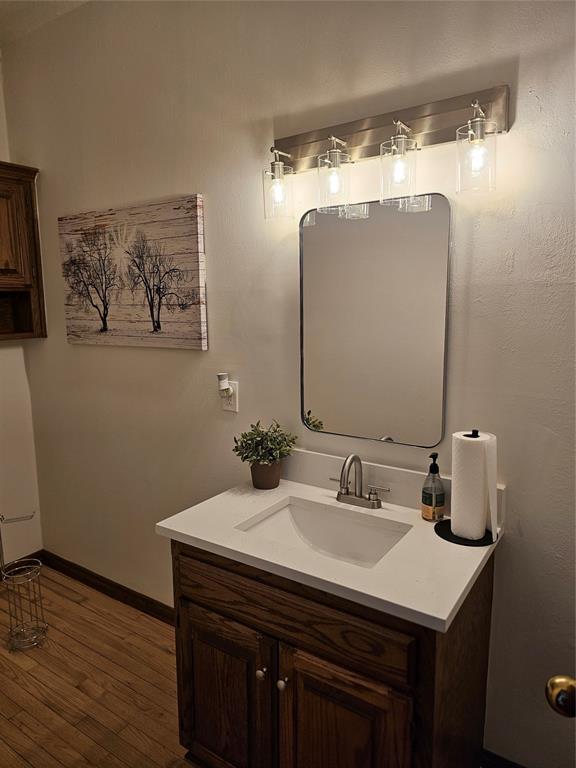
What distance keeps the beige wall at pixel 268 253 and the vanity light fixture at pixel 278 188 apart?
50mm

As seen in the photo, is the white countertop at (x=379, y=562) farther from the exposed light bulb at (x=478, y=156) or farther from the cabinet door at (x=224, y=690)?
the exposed light bulb at (x=478, y=156)

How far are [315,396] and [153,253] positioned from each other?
3.17ft

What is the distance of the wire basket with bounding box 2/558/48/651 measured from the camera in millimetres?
2482

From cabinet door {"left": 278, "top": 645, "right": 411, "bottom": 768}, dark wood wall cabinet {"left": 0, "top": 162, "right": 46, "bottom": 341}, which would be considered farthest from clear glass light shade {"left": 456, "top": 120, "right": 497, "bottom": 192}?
dark wood wall cabinet {"left": 0, "top": 162, "right": 46, "bottom": 341}

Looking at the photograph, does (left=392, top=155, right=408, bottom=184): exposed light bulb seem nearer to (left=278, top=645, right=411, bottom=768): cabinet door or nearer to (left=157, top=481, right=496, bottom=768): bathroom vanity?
(left=157, top=481, right=496, bottom=768): bathroom vanity

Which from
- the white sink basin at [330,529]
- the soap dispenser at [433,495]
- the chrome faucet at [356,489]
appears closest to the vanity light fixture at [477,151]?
the soap dispenser at [433,495]

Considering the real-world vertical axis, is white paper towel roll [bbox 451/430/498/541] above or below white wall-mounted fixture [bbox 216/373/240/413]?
below

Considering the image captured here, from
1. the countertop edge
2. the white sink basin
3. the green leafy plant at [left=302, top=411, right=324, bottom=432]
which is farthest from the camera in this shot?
the green leafy plant at [left=302, top=411, right=324, bottom=432]

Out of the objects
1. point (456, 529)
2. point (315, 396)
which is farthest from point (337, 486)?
point (456, 529)

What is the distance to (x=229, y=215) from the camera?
209 centimetres

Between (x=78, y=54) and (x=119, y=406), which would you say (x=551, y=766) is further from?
(x=78, y=54)

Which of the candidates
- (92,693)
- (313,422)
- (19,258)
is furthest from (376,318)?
(19,258)

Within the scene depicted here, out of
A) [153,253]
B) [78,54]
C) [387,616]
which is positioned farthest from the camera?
[78,54]

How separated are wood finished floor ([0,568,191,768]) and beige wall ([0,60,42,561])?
0.41 metres
